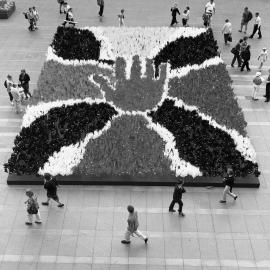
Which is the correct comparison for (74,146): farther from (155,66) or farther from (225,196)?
(155,66)

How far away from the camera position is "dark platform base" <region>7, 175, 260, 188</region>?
47.0ft

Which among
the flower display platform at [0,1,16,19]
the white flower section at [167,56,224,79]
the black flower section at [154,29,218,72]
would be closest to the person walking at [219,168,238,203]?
the white flower section at [167,56,224,79]

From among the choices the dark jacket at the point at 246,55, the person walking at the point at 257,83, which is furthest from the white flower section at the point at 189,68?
the person walking at the point at 257,83

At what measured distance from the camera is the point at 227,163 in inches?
584

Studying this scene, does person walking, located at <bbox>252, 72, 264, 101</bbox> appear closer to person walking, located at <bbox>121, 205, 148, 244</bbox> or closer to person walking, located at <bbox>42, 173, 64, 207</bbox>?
person walking, located at <bbox>121, 205, 148, 244</bbox>

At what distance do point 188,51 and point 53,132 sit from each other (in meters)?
9.08

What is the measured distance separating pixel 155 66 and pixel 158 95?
2.76 meters

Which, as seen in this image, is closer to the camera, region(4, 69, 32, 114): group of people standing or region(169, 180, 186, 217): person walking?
region(169, 180, 186, 217): person walking

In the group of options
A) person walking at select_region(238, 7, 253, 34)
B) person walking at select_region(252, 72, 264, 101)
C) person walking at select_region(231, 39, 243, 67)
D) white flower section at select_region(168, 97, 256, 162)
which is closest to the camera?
white flower section at select_region(168, 97, 256, 162)

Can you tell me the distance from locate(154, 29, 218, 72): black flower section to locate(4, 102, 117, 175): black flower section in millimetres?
5138

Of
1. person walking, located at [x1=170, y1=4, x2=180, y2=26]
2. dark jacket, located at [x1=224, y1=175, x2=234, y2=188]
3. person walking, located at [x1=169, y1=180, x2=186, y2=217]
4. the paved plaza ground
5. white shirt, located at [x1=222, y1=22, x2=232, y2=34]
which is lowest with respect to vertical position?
the paved plaza ground

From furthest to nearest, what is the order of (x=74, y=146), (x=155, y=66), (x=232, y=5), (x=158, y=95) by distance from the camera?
1. (x=232, y=5)
2. (x=155, y=66)
3. (x=158, y=95)
4. (x=74, y=146)

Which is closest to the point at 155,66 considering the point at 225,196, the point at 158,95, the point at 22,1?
the point at 158,95

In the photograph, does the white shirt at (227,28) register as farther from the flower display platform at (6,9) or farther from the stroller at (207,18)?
the flower display platform at (6,9)
